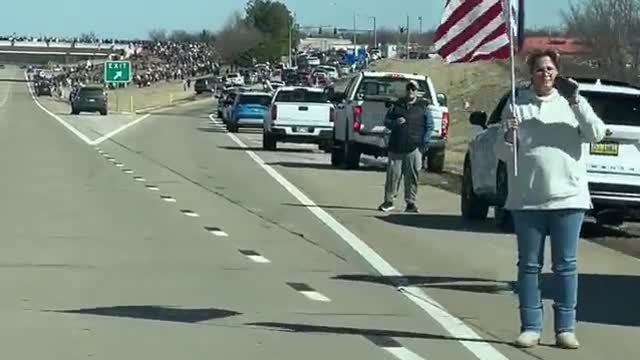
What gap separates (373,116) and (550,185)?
20606 mm

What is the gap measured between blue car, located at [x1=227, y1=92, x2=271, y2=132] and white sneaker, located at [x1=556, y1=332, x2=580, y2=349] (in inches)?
1722

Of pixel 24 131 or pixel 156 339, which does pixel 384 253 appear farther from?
pixel 24 131

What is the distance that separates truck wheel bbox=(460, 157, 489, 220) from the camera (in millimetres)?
20062

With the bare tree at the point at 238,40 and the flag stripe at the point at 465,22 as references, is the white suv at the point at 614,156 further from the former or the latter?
the bare tree at the point at 238,40

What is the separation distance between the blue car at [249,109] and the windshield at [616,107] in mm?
35981

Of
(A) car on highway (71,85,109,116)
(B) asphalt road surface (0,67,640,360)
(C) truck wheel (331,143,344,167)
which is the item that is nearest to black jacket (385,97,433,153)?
(B) asphalt road surface (0,67,640,360)

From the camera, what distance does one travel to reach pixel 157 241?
1680cm

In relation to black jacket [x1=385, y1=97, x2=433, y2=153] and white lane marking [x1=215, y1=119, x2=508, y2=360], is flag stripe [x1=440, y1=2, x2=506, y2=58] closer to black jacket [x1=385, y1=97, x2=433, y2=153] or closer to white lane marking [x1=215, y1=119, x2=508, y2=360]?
white lane marking [x1=215, y1=119, x2=508, y2=360]

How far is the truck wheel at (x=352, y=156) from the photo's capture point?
31.5 m

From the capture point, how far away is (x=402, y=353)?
9859 mm

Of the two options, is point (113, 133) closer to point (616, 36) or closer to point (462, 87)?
Result: point (616, 36)

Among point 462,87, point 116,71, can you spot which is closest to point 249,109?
point 462,87

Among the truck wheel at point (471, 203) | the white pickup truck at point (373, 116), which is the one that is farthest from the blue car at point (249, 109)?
the truck wheel at point (471, 203)

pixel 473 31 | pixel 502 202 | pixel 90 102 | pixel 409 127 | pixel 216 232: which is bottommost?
pixel 90 102
